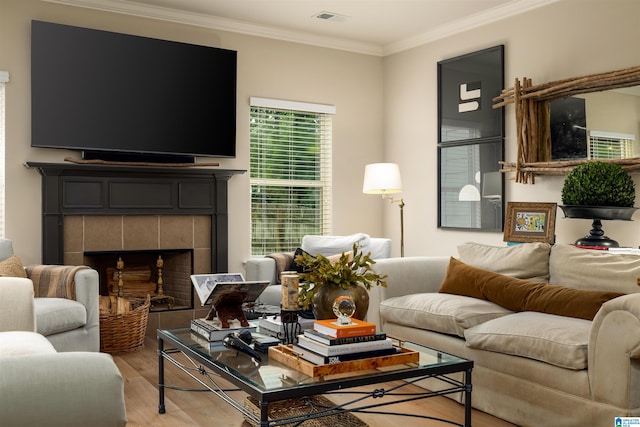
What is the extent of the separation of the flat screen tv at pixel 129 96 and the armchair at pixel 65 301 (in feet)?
3.53

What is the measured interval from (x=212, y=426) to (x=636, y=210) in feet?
9.83

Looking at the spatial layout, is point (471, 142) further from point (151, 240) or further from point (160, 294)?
point (160, 294)

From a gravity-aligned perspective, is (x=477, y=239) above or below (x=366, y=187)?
A: below

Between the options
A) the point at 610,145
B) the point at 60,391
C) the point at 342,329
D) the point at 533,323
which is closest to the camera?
the point at 60,391

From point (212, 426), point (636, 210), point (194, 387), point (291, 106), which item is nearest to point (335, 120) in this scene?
point (291, 106)

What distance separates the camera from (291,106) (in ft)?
19.0

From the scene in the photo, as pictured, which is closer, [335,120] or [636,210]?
[636,210]

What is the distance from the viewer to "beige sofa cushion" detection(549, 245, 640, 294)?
119 inches

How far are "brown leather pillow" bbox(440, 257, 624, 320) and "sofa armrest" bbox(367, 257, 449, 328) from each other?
29cm

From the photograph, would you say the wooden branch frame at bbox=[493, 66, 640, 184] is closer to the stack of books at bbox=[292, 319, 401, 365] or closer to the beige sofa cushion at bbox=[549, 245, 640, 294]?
the beige sofa cushion at bbox=[549, 245, 640, 294]

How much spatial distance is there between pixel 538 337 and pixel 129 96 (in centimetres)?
360

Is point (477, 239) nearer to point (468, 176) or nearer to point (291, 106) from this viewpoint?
point (468, 176)

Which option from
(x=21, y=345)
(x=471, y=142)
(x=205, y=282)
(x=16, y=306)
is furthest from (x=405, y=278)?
(x=21, y=345)

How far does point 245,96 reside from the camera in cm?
558
